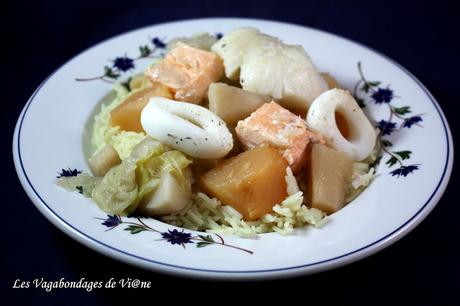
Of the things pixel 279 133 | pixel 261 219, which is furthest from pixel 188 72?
pixel 261 219

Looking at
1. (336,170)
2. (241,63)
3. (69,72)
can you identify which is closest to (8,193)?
(69,72)

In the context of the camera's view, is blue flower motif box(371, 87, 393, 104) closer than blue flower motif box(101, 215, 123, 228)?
No

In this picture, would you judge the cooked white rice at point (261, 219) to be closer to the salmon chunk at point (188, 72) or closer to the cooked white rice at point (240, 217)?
the cooked white rice at point (240, 217)

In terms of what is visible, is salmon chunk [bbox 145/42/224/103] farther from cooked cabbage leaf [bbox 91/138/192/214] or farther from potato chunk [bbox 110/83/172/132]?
cooked cabbage leaf [bbox 91/138/192/214]

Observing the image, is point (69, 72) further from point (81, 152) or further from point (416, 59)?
point (416, 59)

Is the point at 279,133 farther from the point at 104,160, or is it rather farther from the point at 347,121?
the point at 104,160

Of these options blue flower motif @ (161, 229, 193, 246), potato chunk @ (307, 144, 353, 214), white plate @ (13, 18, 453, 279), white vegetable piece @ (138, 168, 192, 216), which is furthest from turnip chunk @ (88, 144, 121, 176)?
potato chunk @ (307, 144, 353, 214)

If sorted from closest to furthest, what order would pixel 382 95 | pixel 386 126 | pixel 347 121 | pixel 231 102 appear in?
1. pixel 231 102
2. pixel 347 121
3. pixel 386 126
4. pixel 382 95
